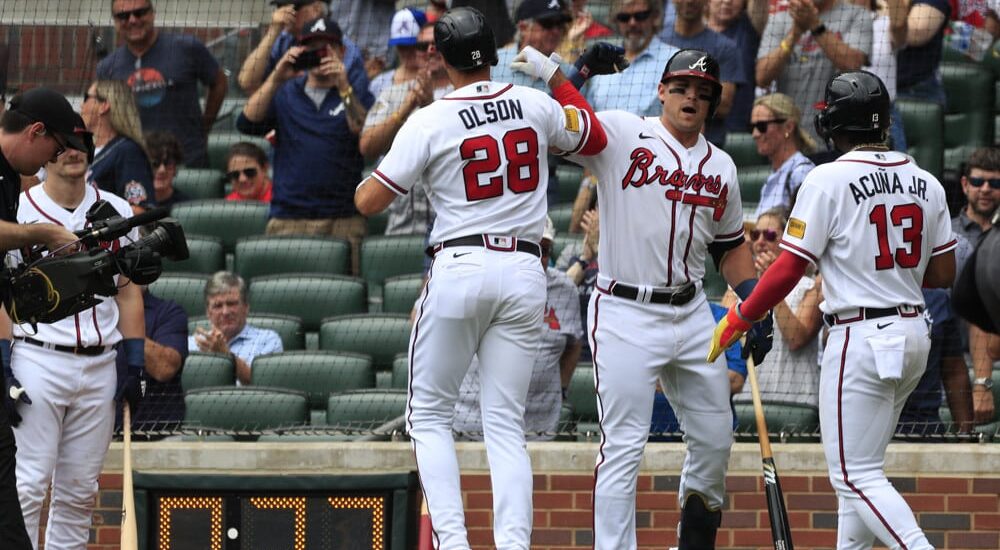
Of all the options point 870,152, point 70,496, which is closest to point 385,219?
point 70,496

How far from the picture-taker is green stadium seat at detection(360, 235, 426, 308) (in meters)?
8.10

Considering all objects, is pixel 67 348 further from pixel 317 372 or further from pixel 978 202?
pixel 978 202

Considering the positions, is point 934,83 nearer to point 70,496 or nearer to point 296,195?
point 296,195

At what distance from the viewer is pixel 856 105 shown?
5.11 m

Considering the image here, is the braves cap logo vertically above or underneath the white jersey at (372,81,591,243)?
above

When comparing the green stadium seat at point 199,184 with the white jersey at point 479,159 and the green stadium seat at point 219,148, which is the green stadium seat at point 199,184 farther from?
the white jersey at point 479,159

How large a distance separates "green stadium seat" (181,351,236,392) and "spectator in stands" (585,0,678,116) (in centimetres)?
228

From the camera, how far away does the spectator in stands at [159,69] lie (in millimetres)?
8969

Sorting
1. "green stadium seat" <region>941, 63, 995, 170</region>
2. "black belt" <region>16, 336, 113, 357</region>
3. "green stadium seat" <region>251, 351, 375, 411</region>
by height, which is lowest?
"black belt" <region>16, 336, 113, 357</region>

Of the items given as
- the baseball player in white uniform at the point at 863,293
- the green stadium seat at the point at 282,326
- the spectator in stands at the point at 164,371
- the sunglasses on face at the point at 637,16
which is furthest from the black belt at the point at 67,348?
the sunglasses on face at the point at 637,16

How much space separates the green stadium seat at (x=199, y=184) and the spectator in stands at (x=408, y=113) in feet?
4.51

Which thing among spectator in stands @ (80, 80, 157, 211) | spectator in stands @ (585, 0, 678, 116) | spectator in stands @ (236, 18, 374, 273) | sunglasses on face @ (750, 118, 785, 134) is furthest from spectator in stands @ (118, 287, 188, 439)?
sunglasses on face @ (750, 118, 785, 134)

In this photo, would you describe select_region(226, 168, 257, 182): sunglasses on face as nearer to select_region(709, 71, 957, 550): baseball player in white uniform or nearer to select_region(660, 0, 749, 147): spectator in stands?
select_region(660, 0, 749, 147): spectator in stands

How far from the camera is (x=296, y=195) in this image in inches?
327
